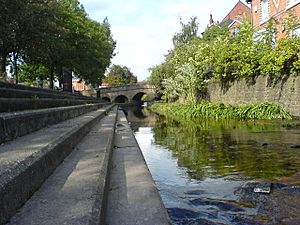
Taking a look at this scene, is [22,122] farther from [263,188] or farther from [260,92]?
[260,92]

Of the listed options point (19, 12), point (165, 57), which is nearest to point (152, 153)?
point (19, 12)

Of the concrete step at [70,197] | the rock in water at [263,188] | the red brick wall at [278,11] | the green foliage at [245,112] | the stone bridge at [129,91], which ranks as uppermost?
the red brick wall at [278,11]

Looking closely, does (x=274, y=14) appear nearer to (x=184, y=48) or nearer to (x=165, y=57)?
(x=184, y=48)

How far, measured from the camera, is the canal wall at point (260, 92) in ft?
54.2

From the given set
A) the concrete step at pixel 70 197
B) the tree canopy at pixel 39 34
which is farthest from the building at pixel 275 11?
the concrete step at pixel 70 197

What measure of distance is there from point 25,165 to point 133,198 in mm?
1153

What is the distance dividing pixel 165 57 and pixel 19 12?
30123 millimetres

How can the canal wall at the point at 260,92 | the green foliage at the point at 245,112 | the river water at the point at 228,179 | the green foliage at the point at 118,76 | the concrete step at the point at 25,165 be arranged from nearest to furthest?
1. the concrete step at the point at 25,165
2. the river water at the point at 228,179
3. the canal wall at the point at 260,92
4. the green foliage at the point at 245,112
5. the green foliage at the point at 118,76

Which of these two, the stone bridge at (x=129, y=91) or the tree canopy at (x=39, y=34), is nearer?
the tree canopy at (x=39, y=34)

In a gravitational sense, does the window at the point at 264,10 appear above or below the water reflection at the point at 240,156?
above

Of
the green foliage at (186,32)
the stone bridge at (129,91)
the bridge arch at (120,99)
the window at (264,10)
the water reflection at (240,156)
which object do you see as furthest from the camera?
the bridge arch at (120,99)

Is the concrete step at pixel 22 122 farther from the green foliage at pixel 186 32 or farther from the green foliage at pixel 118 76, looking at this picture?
the green foliage at pixel 118 76

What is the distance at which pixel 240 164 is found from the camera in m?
6.21

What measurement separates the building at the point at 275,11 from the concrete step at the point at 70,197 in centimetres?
2091
